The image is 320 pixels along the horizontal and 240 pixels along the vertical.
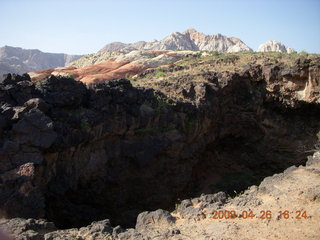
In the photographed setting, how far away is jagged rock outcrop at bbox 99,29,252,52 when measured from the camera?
6488cm

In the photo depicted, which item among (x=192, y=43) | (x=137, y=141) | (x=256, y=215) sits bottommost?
(x=256, y=215)

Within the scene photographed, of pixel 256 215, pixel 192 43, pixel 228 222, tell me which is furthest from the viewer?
pixel 192 43

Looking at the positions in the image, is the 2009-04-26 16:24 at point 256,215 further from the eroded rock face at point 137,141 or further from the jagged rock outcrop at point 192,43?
the jagged rock outcrop at point 192,43

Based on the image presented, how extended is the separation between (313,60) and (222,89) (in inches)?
194

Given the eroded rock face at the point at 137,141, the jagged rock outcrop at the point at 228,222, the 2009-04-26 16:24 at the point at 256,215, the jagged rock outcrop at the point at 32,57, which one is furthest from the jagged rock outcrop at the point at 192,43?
the 2009-04-26 16:24 at the point at 256,215

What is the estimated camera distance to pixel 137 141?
1134cm

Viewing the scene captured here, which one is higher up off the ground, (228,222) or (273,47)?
(273,47)

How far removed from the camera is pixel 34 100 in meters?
8.51

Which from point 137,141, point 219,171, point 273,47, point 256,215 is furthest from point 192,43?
point 256,215

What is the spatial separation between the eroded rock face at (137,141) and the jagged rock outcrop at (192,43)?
1962 inches

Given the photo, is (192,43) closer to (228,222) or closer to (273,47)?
(273,47)

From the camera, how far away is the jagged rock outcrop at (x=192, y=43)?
213 feet

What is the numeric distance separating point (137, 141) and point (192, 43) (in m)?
64.1

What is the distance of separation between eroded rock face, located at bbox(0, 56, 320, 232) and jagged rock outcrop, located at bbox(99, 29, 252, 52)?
4984 cm
